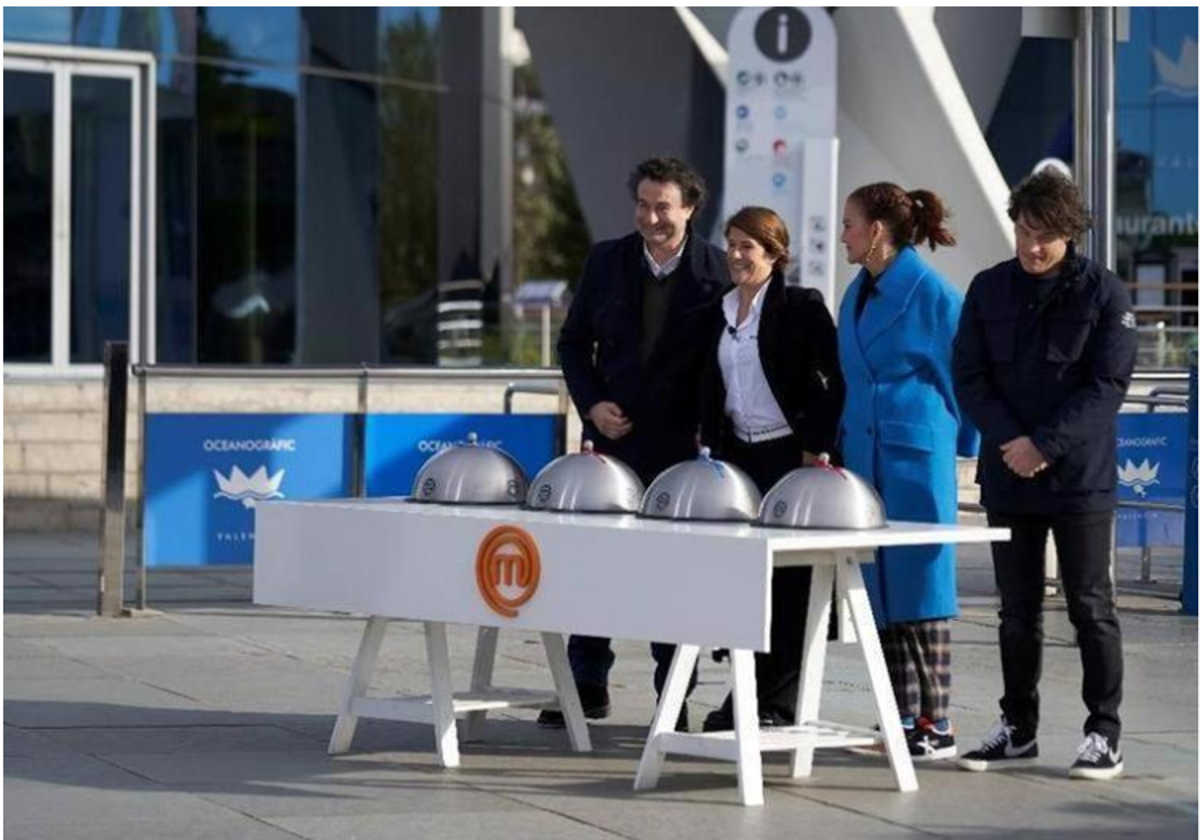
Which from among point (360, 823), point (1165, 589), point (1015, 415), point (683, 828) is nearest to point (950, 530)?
point (1015, 415)

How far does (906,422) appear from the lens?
28.4 feet

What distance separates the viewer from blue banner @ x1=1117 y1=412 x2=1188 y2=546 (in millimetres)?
14141

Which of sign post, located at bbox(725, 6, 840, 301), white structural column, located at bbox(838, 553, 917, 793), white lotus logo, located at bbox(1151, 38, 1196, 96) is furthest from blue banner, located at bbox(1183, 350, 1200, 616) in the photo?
white lotus logo, located at bbox(1151, 38, 1196, 96)

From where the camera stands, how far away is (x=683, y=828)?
24.4ft

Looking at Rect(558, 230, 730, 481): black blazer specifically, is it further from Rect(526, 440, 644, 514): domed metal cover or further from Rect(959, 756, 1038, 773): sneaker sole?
Rect(959, 756, 1038, 773): sneaker sole

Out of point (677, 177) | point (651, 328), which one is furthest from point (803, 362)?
point (677, 177)

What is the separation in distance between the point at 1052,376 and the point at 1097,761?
1.21 m

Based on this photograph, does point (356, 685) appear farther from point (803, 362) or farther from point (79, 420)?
point (79, 420)

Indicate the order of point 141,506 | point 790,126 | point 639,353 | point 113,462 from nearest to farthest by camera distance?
point 639,353 → point 113,462 → point 141,506 → point 790,126

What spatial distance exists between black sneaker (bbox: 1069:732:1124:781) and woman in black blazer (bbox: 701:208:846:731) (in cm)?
103

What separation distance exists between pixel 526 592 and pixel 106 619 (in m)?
5.58

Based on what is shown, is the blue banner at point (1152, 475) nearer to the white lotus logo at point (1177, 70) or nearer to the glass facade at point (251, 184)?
the glass facade at point (251, 184)

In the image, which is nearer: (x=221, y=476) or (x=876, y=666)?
(x=876, y=666)

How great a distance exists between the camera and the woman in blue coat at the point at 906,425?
28.5ft
